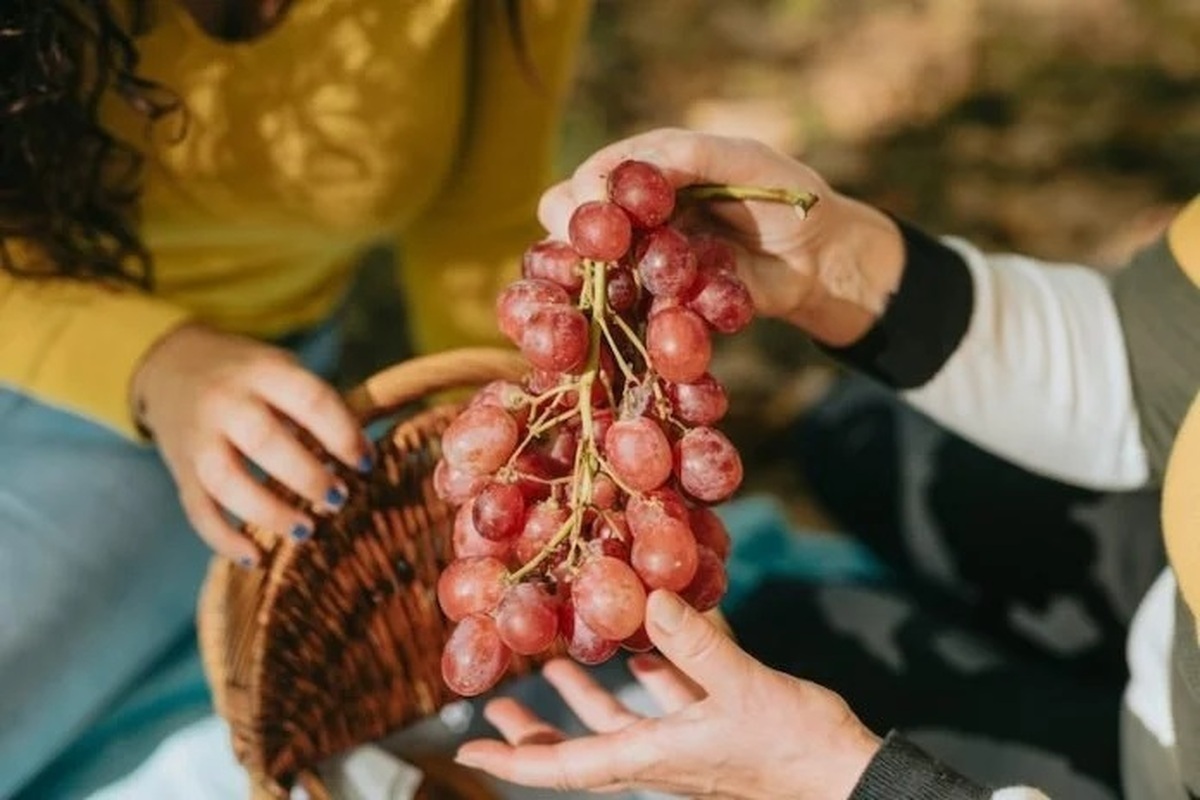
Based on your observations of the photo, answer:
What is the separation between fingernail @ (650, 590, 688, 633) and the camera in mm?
666

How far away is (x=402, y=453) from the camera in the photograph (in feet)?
3.00

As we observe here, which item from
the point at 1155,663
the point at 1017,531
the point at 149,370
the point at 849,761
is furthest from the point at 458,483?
the point at 1017,531

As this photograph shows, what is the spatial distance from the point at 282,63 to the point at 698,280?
0.39 m

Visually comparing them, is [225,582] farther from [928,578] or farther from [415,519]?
[928,578]

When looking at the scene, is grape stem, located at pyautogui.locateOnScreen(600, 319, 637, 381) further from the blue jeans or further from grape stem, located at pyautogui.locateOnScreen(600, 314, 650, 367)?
the blue jeans

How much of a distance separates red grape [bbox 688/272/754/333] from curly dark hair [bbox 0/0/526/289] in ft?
1.32

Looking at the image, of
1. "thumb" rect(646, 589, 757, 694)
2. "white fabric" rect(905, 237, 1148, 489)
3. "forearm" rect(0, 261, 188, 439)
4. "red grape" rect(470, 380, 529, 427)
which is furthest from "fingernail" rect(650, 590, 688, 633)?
"forearm" rect(0, 261, 188, 439)

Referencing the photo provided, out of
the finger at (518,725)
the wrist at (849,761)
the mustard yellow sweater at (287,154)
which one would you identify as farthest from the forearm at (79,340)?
the wrist at (849,761)

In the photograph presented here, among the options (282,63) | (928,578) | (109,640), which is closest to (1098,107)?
(928,578)

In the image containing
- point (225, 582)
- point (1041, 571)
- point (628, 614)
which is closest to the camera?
point (628, 614)

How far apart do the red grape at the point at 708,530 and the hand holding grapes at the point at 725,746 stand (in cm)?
5

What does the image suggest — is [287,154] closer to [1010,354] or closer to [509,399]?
[509,399]

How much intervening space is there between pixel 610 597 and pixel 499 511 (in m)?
0.06

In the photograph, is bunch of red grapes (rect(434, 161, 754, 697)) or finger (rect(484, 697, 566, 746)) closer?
bunch of red grapes (rect(434, 161, 754, 697))
